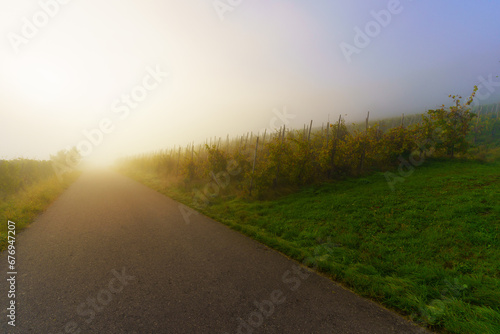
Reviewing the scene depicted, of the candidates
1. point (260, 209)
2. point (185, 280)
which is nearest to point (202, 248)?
point (185, 280)

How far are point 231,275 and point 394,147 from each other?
1627 centimetres

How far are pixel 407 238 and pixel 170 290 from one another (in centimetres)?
641

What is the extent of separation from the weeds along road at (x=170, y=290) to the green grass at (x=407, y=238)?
62cm

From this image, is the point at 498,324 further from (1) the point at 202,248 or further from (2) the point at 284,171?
(2) the point at 284,171

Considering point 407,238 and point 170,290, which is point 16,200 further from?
point 407,238

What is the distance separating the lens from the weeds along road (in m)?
2.64

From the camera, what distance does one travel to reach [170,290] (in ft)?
10.9

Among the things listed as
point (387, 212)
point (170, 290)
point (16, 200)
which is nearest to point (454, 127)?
point (387, 212)

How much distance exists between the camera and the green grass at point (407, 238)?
10.8ft

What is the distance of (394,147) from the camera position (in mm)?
14758

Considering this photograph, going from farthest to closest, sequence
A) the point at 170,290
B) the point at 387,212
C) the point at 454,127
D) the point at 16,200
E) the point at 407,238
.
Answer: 1. the point at 454,127
2. the point at 16,200
3. the point at 387,212
4. the point at 407,238
5. the point at 170,290

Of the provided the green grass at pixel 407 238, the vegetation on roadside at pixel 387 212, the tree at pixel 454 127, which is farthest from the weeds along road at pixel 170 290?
the tree at pixel 454 127

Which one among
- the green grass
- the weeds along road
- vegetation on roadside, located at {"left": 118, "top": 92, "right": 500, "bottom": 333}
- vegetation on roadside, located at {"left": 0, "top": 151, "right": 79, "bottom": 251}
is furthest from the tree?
vegetation on roadside, located at {"left": 0, "top": 151, "right": 79, "bottom": 251}

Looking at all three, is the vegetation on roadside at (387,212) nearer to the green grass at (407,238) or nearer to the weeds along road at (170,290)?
the green grass at (407,238)
